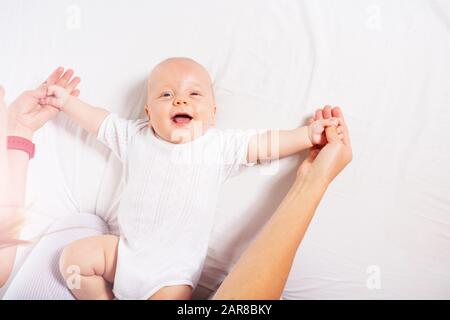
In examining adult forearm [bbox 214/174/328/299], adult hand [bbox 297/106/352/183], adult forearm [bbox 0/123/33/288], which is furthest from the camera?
adult forearm [bbox 0/123/33/288]

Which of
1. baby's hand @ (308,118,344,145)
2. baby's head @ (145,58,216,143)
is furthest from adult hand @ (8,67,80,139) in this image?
baby's hand @ (308,118,344,145)

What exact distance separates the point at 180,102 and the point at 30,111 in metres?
0.40

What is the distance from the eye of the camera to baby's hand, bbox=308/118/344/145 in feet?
2.78

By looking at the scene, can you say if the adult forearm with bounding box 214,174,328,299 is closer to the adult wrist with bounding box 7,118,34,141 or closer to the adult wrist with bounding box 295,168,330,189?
the adult wrist with bounding box 295,168,330,189

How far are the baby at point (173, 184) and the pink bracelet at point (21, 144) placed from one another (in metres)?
0.27

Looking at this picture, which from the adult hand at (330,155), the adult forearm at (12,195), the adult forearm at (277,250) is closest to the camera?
the adult forearm at (277,250)

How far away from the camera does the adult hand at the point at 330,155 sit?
0.83 metres

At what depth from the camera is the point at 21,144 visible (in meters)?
0.99

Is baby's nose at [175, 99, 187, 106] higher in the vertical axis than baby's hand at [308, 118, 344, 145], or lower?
higher

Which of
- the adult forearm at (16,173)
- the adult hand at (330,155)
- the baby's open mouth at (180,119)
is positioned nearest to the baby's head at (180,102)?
the baby's open mouth at (180,119)

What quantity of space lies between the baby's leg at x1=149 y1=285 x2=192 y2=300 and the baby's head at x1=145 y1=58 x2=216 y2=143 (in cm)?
29

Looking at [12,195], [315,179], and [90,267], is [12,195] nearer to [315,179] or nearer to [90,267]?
[90,267]

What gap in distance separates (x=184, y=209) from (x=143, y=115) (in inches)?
10.4

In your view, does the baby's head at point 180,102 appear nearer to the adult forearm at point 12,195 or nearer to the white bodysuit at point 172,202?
the white bodysuit at point 172,202
